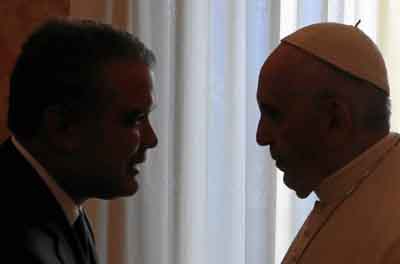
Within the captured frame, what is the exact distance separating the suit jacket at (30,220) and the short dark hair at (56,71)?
0.08 m

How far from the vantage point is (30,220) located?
4.82ft

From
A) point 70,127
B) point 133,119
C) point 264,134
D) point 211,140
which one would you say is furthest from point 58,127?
point 211,140

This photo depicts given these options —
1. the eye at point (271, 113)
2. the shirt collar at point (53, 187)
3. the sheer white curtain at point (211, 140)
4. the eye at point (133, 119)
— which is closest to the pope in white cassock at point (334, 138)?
the eye at point (271, 113)

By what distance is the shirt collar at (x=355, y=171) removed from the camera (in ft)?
4.71

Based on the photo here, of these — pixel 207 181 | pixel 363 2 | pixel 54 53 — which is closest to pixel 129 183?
pixel 54 53

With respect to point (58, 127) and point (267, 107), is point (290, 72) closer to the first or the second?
point (267, 107)

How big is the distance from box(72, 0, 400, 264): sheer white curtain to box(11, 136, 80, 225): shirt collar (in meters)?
0.97

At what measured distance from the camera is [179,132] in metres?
2.59

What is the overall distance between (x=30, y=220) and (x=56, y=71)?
0.30 meters

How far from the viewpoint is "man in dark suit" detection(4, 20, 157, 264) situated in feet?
5.00

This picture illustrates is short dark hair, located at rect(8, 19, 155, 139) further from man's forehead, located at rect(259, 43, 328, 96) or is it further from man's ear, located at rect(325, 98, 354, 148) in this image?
man's ear, located at rect(325, 98, 354, 148)

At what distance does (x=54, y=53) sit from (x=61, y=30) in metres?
0.06

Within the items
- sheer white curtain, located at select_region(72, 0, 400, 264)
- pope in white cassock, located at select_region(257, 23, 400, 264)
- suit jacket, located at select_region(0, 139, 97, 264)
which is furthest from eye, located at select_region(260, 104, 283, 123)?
sheer white curtain, located at select_region(72, 0, 400, 264)

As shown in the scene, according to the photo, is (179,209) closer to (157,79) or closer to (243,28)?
(157,79)
